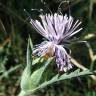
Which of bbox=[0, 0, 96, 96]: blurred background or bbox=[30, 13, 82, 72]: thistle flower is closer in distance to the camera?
bbox=[30, 13, 82, 72]: thistle flower

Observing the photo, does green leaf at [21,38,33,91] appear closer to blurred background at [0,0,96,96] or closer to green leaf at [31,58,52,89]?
green leaf at [31,58,52,89]

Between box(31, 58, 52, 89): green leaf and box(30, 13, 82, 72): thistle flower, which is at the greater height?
box(30, 13, 82, 72): thistle flower

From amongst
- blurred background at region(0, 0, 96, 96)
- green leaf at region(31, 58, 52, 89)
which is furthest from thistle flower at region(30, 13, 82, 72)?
blurred background at region(0, 0, 96, 96)

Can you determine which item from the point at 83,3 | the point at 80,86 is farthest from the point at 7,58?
the point at 83,3

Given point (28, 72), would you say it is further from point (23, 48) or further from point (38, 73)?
point (23, 48)

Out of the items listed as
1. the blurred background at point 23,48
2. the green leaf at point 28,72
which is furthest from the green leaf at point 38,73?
the blurred background at point 23,48

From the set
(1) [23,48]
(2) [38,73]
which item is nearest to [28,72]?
(2) [38,73]

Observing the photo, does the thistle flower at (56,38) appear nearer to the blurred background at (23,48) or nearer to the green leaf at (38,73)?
the green leaf at (38,73)

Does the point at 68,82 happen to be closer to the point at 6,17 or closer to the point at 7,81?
the point at 7,81
